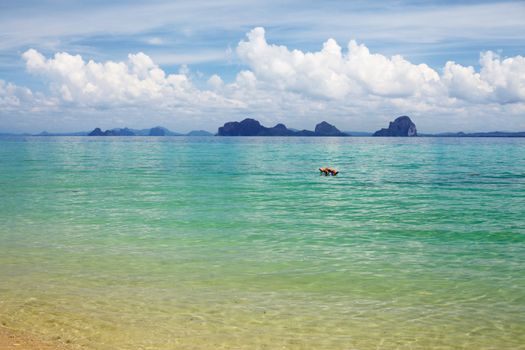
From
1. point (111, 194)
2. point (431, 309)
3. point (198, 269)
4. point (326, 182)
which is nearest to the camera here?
Answer: point (431, 309)

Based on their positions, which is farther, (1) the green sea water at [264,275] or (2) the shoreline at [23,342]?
(1) the green sea water at [264,275]

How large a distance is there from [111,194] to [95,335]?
31806 millimetres

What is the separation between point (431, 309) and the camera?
1329cm

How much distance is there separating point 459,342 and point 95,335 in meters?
8.29

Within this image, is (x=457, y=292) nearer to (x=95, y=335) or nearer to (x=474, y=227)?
(x=95, y=335)

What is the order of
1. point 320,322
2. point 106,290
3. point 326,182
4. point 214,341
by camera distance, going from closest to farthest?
point 214,341, point 320,322, point 106,290, point 326,182

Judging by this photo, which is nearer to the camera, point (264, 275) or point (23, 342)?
point (23, 342)

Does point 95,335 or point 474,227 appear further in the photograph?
point 474,227

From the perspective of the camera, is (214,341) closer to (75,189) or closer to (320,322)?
(320,322)

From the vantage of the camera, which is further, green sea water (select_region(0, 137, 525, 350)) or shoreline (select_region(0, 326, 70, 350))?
green sea water (select_region(0, 137, 525, 350))

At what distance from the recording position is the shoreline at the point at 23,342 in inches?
413

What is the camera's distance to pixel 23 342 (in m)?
10.8

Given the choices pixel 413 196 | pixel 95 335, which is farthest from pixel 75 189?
pixel 95 335

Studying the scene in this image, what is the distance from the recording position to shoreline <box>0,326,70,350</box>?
413 inches
